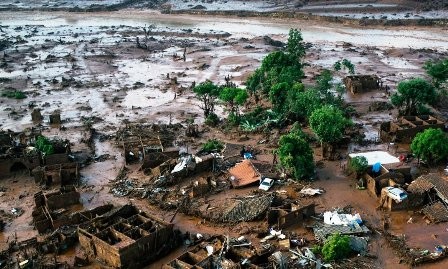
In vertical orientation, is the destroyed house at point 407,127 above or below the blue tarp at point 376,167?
above

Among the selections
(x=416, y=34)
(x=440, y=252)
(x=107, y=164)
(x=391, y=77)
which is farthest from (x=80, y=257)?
(x=416, y=34)

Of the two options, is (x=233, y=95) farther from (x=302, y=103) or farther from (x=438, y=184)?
(x=438, y=184)

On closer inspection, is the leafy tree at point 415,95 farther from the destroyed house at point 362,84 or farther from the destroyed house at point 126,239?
the destroyed house at point 126,239

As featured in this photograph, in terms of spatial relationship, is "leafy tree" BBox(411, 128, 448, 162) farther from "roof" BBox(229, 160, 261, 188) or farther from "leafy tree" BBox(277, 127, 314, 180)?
"roof" BBox(229, 160, 261, 188)

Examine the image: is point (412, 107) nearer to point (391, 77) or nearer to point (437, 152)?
point (437, 152)

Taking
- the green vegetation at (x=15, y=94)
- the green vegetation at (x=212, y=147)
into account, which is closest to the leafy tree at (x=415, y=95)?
the green vegetation at (x=212, y=147)

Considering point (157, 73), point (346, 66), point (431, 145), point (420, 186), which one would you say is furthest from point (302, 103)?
point (157, 73)

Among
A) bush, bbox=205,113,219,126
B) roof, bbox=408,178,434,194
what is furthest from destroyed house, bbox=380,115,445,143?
bush, bbox=205,113,219,126
